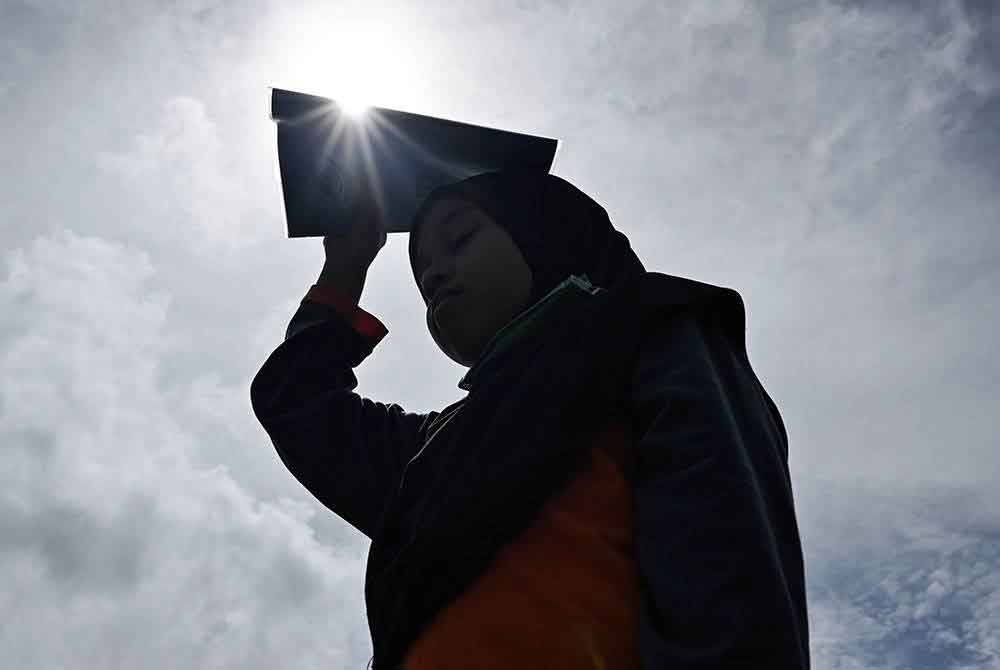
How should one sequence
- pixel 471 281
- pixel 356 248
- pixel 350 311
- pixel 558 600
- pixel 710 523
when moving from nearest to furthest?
1. pixel 710 523
2. pixel 558 600
3. pixel 471 281
4. pixel 350 311
5. pixel 356 248

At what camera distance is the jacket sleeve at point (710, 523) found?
114cm

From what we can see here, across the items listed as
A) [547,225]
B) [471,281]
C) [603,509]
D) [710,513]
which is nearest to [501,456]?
[603,509]

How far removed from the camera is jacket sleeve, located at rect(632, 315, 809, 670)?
1.14 m

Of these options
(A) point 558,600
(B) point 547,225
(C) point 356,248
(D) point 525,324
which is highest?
(C) point 356,248

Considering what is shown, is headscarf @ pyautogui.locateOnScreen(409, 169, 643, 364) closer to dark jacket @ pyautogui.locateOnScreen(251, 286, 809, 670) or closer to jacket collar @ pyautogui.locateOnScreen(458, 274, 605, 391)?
jacket collar @ pyautogui.locateOnScreen(458, 274, 605, 391)

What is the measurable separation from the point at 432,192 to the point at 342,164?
44 cm

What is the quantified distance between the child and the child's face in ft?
1.01

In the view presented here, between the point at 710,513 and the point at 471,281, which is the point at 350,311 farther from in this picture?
the point at 710,513

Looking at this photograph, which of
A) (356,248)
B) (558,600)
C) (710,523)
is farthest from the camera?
(356,248)

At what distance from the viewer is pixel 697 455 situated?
1380mm

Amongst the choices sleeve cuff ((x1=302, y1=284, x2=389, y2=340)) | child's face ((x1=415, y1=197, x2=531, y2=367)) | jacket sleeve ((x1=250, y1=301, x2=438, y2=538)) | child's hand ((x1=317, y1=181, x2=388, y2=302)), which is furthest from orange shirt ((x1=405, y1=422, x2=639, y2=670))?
child's hand ((x1=317, y1=181, x2=388, y2=302))

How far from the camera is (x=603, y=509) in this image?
151 centimetres

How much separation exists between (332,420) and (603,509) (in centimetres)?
119

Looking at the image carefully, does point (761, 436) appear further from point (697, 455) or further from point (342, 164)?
point (342, 164)
